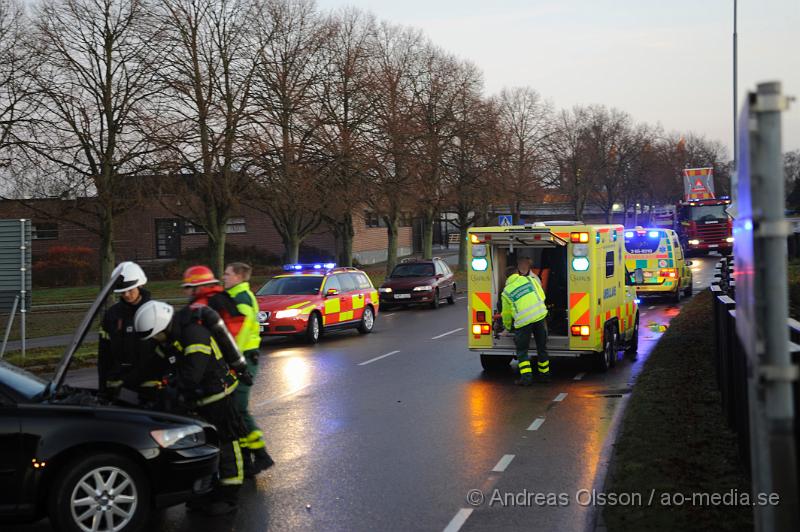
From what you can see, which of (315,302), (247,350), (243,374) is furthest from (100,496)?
(315,302)

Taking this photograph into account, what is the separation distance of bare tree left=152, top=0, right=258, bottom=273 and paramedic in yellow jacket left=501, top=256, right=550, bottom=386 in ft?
46.1

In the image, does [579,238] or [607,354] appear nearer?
[579,238]

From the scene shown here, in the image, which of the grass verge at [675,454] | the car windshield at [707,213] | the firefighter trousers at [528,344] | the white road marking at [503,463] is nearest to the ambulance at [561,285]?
the firefighter trousers at [528,344]

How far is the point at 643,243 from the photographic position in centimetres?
2770

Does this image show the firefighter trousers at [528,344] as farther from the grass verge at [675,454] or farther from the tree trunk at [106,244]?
the tree trunk at [106,244]

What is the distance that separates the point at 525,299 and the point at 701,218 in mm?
44514

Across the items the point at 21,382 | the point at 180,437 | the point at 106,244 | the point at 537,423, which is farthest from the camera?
the point at 106,244

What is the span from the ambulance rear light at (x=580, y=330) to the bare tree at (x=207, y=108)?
1427cm

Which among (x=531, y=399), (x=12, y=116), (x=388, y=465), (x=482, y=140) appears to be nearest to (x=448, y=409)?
(x=531, y=399)

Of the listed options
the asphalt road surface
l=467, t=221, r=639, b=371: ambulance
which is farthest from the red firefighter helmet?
l=467, t=221, r=639, b=371: ambulance

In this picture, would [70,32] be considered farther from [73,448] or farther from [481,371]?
[73,448]

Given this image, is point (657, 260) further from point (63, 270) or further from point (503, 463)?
point (63, 270)

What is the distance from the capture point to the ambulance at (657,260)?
27.0 meters

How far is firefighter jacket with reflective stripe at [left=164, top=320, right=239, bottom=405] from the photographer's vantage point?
682 centimetres
